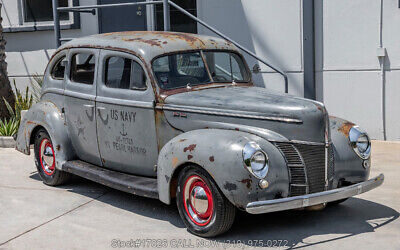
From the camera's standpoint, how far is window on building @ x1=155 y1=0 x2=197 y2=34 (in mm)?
10523

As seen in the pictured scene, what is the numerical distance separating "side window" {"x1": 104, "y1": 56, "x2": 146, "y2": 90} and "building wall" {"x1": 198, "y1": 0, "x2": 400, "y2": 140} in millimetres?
4286

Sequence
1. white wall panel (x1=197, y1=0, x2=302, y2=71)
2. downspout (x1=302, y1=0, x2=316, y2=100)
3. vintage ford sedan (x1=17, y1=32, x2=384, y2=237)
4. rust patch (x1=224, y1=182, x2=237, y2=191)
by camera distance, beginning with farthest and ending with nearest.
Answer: white wall panel (x1=197, y1=0, x2=302, y2=71) < downspout (x1=302, y1=0, x2=316, y2=100) < vintage ford sedan (x1=17, y1=32, x2=384, y2=237) < rust patch (x1=224, y1=182, x2=237, y2=191)

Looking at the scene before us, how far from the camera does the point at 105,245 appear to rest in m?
4.91

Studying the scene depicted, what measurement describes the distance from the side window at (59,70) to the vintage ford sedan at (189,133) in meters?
0.02

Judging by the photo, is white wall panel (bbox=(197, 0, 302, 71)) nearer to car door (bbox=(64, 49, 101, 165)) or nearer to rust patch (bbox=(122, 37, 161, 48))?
car door (bbox=(64, 49, 101, 165))

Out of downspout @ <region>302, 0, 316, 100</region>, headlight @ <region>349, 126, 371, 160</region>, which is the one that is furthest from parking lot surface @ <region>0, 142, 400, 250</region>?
downspout @ <region>302, 0, 316, 100</region>

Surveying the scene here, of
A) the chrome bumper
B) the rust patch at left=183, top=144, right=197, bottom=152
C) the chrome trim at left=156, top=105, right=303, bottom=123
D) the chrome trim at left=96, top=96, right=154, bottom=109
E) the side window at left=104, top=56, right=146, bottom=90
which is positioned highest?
the side window at left=104, top=56, right=146, bottom=90

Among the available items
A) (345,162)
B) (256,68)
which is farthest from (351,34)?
(345,162)

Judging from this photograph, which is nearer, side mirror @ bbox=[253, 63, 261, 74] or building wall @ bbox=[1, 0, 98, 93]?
side mirror @ bbox=[253, 63, 261, 74]

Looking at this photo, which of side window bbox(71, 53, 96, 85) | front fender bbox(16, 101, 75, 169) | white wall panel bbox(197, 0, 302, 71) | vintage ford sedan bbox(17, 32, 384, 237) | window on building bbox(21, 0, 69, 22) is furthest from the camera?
window on building bbox(21, 0, 69, 22)

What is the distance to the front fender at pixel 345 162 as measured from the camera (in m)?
5.28

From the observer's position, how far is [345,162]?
5305 millimetres

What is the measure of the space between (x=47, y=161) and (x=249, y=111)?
285cm

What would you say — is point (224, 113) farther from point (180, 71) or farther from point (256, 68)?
point (256, 68)
